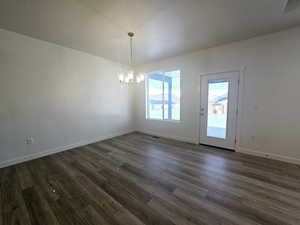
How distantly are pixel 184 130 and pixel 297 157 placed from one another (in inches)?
99.3

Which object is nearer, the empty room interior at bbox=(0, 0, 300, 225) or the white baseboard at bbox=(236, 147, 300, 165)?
the empty room interior at bbox=(0, 0, 300, 225)

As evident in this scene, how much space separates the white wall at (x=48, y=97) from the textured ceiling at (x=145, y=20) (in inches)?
15.7

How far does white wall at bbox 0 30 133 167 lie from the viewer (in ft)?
8.43

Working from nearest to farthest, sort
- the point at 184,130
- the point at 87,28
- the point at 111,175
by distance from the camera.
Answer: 1. the point at 111,175
2. the point at 87,28
3. the point at 184,130

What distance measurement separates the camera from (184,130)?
4.08m

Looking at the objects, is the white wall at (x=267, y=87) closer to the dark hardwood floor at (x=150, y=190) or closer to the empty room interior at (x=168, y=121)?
the empty room interior at (x=168, y=121)

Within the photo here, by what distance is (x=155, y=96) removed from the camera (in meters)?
4.93

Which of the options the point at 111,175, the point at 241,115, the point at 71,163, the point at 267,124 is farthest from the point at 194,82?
the point at 71,163

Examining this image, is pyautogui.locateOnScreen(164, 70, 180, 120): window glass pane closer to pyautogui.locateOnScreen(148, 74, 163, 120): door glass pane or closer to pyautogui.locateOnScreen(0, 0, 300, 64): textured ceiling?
pyautogui.locateOnScreen(148, 74, 163, 120): door glass pane

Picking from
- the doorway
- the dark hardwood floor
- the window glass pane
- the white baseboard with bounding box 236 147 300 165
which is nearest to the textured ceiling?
the doorway

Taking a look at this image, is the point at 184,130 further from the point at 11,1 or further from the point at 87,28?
the point at 11,1

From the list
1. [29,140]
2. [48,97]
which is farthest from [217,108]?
[29,140]

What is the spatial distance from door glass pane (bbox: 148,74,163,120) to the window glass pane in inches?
8.7

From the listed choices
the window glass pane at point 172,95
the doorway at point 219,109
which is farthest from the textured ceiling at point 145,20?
the window glass pane at point 172,95
